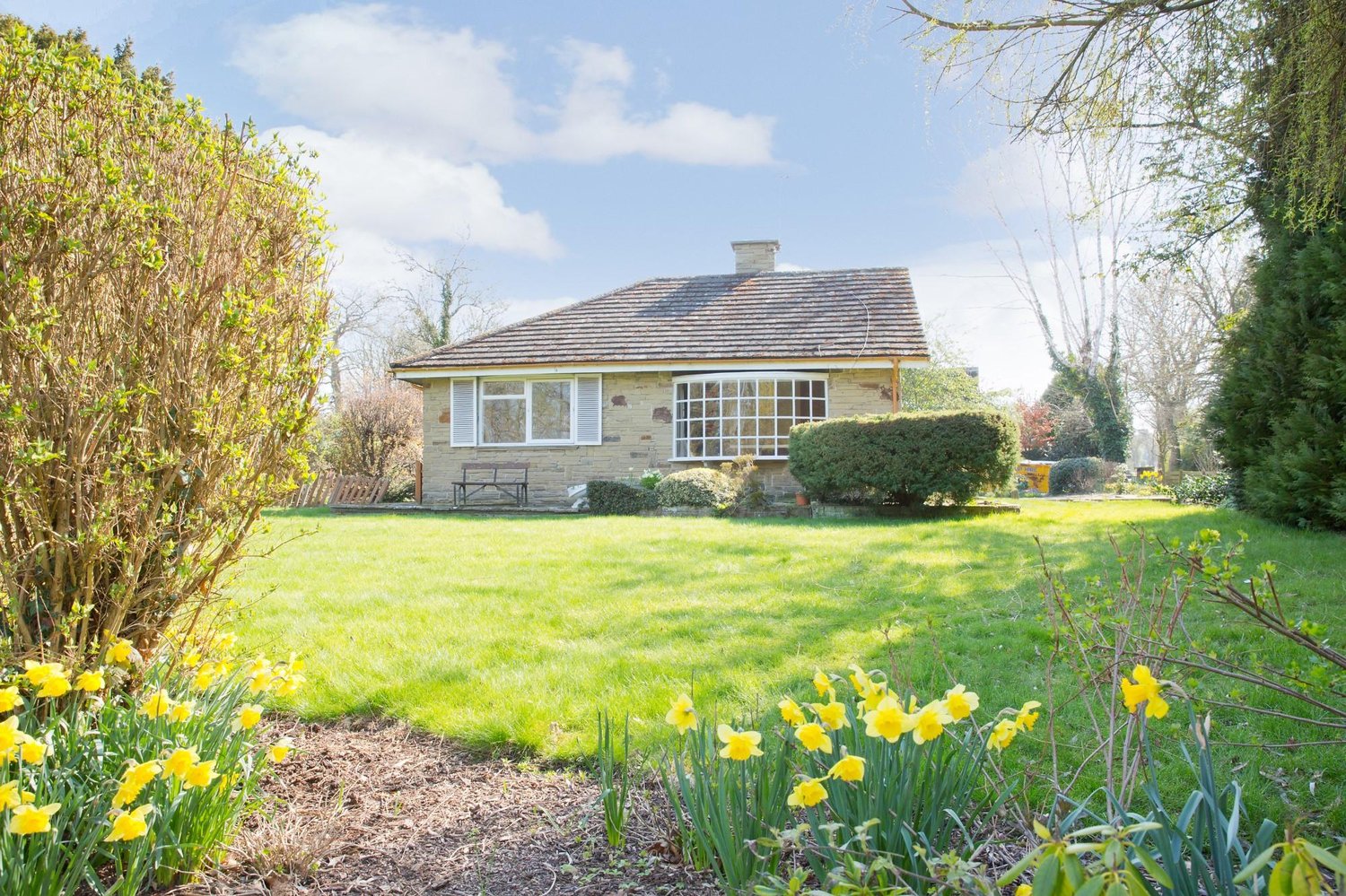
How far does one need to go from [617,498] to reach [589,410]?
130 inches

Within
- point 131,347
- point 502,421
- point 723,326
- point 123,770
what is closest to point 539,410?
point 502,421

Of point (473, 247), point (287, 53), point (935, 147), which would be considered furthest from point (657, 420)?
point (473, 247)

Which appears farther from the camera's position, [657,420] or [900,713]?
[657,420]

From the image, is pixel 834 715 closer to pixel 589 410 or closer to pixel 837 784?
pixel 837 784

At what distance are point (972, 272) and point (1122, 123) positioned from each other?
25292 mm

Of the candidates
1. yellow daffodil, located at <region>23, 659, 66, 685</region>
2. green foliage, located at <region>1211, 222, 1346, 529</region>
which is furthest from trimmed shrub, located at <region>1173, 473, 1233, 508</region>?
yellow daffodil, located at <region>23, 659, 66, 685</region>

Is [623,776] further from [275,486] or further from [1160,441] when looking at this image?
[1160,441]

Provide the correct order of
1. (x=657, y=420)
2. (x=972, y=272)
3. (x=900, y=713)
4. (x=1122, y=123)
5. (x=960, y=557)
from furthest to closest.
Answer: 1. (x=972, y=272)
2. (x=657, y=420)
3. (x=960, y=557)
4. (x=1122, y=123)
5. (x=900, y=713)

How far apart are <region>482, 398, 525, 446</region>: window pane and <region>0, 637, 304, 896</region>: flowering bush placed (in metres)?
14.3

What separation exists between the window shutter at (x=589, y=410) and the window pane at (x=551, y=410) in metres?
0.28

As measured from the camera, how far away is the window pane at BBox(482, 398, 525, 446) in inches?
672

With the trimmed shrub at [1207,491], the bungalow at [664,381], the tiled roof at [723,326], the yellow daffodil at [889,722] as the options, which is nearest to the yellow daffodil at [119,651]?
the yellow daffodil at [889,722]

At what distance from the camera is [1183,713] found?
11.1ft

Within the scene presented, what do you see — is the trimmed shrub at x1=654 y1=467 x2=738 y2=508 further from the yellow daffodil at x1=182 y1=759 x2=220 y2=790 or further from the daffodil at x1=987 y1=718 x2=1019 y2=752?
the yellow daffodil at x1=182 y1=759 x2=220 y2=790
